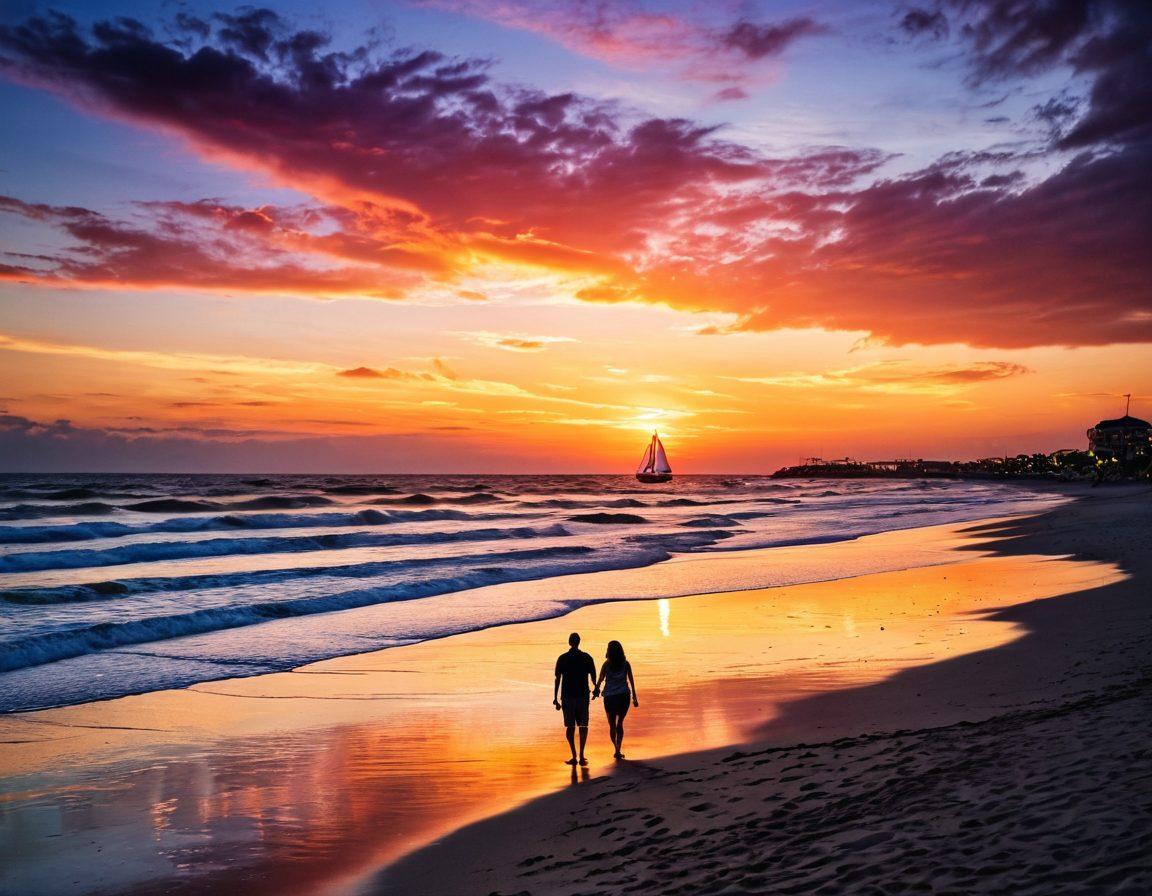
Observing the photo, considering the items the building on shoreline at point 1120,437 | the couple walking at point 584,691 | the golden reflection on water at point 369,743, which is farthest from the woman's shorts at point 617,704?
the building on shoreline at point 1120,437

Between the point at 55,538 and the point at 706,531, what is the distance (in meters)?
40.1

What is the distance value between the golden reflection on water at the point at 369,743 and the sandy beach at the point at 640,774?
5 cm

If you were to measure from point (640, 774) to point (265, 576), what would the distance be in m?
24.2

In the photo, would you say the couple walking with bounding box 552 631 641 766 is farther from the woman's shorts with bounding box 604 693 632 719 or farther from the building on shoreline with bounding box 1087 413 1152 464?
the building on shoreline with bounding box 1087 413 1152 464

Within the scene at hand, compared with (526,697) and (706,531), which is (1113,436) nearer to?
(706,531)

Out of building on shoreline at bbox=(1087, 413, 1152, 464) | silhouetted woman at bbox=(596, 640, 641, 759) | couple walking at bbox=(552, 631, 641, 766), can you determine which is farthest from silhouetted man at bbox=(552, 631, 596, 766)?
building on shoreline at bbox=(1087, 413, 1152, 464)

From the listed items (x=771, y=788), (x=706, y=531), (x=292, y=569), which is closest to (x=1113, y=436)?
(x=706, y=531)

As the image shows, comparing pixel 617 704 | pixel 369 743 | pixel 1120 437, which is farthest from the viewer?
pixel 1120 437

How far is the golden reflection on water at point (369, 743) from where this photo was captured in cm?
845

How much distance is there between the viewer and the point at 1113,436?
581 ft

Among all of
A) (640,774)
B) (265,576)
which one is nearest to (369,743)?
(640,774)

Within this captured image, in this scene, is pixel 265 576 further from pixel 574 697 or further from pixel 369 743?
pixel 574 697

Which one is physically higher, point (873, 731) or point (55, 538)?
point (55, 538)

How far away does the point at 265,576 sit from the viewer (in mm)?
31125
